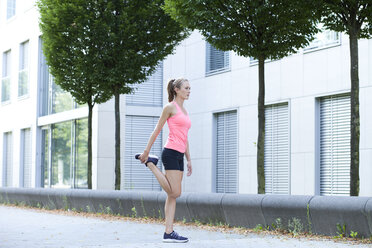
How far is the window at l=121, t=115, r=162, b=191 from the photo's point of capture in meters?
23.4

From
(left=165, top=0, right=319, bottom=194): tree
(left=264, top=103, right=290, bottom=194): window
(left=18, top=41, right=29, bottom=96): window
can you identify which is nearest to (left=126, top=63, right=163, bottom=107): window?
(left=264, top=103, right=290, bottom=194): window

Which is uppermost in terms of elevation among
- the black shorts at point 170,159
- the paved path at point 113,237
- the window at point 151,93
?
the window at point 151,93

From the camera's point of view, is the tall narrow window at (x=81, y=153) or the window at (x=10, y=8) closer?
the tall narrow window at (x=81, y=153)

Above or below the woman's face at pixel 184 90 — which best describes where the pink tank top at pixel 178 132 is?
below

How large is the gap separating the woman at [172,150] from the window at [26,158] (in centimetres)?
2288

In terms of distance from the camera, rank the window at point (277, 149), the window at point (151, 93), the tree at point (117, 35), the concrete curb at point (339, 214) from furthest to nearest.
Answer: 1. the window at point (151, 93)
2. the window at point (277, 149)
3. the tree at point (117, 35)
4. the concrete curb at point (339, 214)

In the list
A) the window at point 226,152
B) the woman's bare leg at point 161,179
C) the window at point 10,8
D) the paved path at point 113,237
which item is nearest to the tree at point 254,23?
the paved path at point 113,237

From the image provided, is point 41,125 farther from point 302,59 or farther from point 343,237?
point 343,237

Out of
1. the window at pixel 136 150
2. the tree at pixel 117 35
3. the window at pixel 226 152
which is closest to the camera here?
the tree at pixel 117 35

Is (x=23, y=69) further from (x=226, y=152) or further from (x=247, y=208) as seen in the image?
(x=247, y=208)

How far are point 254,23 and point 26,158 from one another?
21.3m

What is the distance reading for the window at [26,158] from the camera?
2975 centimetres

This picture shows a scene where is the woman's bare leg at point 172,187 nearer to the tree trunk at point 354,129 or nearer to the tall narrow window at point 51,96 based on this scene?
the tree trunk at point 354,129

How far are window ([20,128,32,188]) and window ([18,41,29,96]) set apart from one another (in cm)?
196
